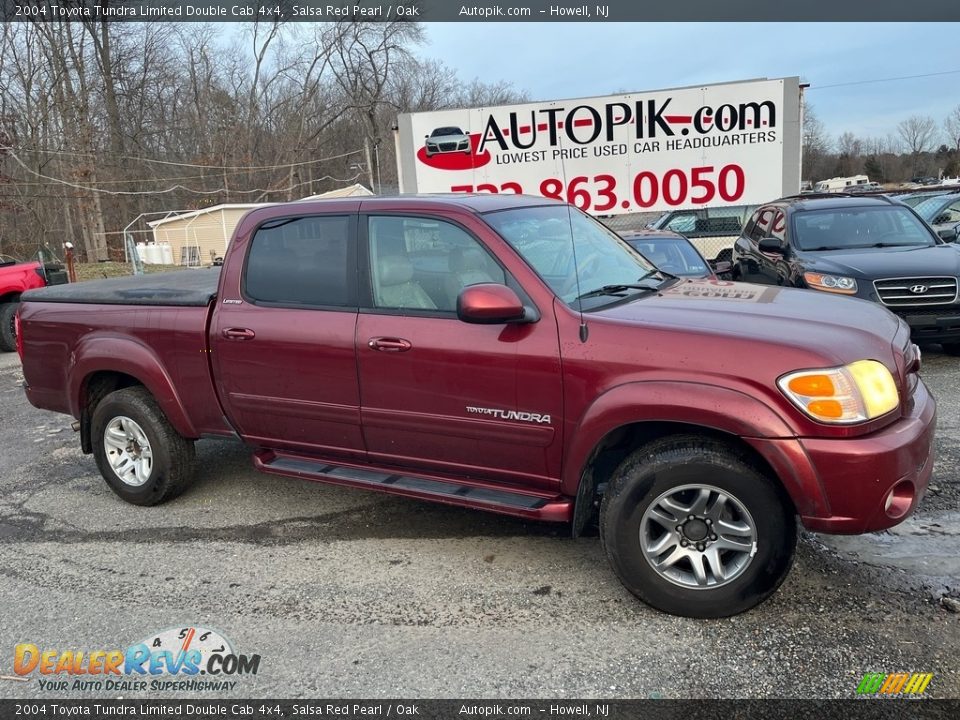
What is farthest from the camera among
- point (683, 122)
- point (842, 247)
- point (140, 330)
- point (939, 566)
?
point (683, 122)

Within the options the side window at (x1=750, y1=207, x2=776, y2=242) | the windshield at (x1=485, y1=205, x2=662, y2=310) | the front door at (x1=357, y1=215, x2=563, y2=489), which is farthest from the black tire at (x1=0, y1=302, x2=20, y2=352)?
the side window at (x1=750, y1=207, x2=776, y2=242)

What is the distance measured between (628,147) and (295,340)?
992 centimetres

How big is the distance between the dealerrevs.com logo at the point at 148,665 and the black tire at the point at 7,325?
31.1ft

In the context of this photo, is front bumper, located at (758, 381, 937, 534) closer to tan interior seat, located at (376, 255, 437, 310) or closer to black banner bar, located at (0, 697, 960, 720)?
black banner bar, located at (0, 697, 960, 720)

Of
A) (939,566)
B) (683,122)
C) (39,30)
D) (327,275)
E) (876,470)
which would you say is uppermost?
(39,30)

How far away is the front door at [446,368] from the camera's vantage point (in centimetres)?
338

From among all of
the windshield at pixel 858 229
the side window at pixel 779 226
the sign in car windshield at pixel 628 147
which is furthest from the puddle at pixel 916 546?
the sign in car windshield at pixel 628 147

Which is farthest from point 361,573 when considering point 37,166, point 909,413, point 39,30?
point 39,30

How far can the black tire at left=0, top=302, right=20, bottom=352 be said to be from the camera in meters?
11.1

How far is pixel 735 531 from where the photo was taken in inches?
121

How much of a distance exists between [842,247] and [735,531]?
6215 millimetres

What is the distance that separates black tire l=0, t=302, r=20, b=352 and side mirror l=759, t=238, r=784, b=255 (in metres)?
10.6

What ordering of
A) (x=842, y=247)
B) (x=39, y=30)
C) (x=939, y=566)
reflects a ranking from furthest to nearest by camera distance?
(x=39, y=30) < (x=842, y=247) < (x=939, y=566)

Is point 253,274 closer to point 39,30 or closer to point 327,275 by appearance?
point 327,275
